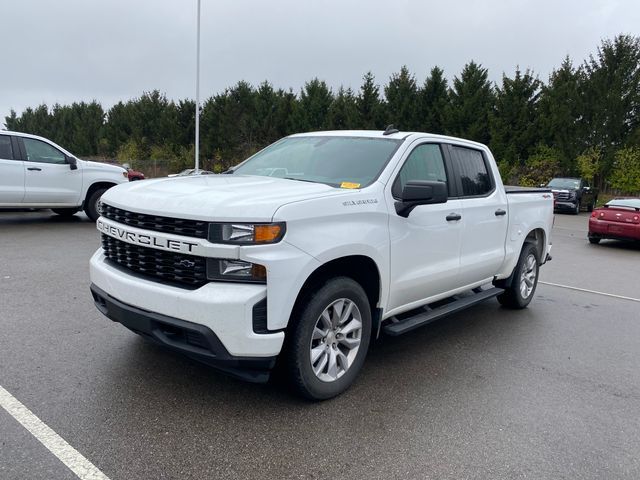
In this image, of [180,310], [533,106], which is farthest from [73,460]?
[533,106]

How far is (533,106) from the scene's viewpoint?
37781 millimetres

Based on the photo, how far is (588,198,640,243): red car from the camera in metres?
12.9

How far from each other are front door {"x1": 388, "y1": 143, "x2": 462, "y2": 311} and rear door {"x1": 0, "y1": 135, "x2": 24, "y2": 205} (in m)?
9.08

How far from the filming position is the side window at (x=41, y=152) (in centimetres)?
1081

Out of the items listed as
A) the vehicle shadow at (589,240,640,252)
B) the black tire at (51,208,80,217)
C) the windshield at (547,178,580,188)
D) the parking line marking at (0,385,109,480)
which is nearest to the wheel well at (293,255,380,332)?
the parking line marking at (0,385,109,480)

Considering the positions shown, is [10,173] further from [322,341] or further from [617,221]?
[617,221]

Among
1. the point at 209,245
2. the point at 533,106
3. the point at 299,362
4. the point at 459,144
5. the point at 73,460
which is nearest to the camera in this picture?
the point at 73,460

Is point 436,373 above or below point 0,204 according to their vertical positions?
below

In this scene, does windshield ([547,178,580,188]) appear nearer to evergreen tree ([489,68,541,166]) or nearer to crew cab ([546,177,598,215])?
crew cab ([546,177,598,215])

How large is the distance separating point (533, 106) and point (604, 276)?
1261 inches

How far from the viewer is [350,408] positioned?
11.9 ft

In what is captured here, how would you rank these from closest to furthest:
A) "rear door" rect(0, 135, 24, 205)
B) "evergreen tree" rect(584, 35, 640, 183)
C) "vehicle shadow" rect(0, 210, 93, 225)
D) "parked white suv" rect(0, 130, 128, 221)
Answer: "rear door" rect(0, 135, 24, 205)
"parked white suv" rect(0, 130, 128, 221)
"vehicle shadow" rect(0, 210, 93, 225)
"evergreen tree" rect(584, 35, 640, 183)

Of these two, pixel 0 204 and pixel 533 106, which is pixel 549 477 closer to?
pixel 0 204

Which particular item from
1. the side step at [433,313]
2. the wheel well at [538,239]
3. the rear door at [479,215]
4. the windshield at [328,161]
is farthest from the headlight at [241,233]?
the wheel well at [538,239]
